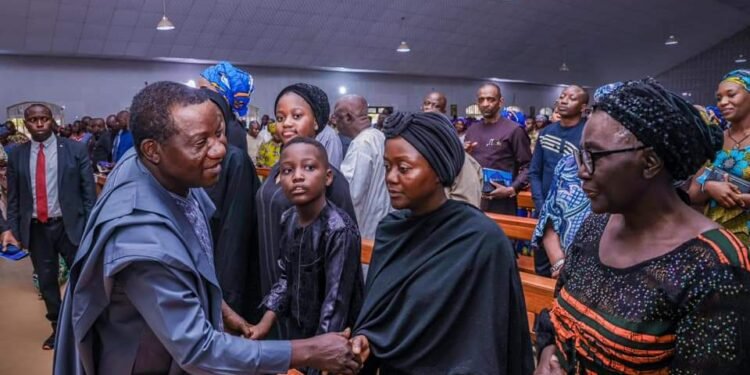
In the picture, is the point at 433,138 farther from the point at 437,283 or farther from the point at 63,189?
the point at 63,189

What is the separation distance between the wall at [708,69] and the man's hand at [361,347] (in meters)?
28.3

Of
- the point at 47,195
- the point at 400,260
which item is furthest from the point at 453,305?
the point at 47,195

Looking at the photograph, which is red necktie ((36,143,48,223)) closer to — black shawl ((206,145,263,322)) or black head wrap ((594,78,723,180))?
black shawl ((206,145,263,322))

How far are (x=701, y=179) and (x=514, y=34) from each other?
58.6ft

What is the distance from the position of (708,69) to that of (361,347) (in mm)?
30409

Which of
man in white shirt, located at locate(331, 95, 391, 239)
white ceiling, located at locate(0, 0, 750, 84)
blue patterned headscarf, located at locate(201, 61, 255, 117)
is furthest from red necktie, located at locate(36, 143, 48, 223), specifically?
white ceiling, located at locate(0, 0, 750, 84)

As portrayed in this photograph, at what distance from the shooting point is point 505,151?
4496mm

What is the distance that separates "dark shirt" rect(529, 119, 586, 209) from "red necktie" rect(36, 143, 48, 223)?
369cm

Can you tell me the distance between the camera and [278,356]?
1488mm

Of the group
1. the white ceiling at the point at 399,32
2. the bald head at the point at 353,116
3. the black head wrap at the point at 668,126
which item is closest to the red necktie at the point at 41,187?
the bald head at the point at 353,116

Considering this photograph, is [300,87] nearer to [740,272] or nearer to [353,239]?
[353,239]

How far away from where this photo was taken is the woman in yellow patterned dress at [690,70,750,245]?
9.55 ft

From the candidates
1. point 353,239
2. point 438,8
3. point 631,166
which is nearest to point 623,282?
point 631,166

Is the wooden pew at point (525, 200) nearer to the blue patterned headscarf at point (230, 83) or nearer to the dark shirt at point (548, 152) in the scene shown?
the dark shirt at point (548, 152)
